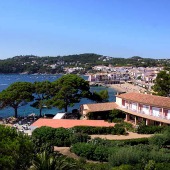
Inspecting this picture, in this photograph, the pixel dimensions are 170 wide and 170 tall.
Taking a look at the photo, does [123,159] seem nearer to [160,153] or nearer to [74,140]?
[160,153]

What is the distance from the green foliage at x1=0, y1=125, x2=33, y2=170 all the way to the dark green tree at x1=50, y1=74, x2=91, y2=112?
27330mm

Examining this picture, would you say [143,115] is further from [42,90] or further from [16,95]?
[16,95]

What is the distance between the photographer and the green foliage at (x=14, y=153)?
571 inches

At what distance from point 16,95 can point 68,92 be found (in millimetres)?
7389

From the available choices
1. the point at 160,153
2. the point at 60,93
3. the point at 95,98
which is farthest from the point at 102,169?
the point at 95,98

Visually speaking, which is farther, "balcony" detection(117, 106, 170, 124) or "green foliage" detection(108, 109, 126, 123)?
"green foliage" detection(108, 109, 126, 123)

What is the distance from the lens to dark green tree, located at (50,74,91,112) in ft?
144

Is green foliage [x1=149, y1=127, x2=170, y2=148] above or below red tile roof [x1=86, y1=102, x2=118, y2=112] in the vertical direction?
below

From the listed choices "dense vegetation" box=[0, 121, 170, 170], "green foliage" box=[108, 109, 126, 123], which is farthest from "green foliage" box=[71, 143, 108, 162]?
"green foliage" box=[108, 109, 126, 123]

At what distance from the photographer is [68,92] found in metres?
45.1

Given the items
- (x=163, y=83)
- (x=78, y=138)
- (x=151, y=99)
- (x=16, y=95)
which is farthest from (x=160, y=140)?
(x=16, y=95)

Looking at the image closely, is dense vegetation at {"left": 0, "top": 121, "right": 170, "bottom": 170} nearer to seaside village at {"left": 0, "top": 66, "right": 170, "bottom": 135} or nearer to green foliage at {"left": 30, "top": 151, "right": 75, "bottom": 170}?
green foliage at {"left": 30, "top": 151, "right": 75, "bottom": 170}

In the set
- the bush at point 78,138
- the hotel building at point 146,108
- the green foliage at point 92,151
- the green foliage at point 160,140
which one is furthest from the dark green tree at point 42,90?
the green foliage at point 160,140

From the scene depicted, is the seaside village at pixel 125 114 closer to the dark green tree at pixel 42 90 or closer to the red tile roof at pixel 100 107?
the red tile roof at pixel 100 107
